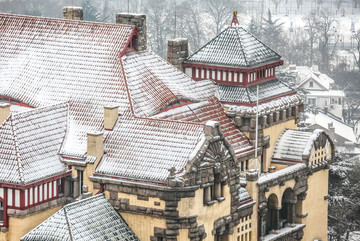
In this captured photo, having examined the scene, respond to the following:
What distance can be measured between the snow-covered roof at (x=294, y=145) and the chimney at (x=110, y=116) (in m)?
14.3

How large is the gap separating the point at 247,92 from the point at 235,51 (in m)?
3.31

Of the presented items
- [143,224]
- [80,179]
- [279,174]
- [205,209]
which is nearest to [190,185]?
[205,209]

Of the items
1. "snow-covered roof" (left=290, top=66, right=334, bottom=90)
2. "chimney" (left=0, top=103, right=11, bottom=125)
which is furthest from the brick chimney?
"snow-covered roof" (left=290, top=66, right=334, bottom=90)

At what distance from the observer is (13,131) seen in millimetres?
80188

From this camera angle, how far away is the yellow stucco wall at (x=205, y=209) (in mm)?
78188

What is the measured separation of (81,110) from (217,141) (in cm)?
1015

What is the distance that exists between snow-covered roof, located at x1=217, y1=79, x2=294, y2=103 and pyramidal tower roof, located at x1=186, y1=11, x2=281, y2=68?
1.54 m

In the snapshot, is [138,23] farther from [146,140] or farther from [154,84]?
[146,140]

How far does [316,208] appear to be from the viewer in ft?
310

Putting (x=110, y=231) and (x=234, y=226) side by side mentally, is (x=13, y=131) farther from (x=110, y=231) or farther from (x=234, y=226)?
(x=234, y=226)

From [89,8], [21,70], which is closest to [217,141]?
[21,70]

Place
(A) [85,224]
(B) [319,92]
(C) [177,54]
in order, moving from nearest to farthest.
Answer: (A) [85,224] < (C) [177,54] < (B) [319,92]

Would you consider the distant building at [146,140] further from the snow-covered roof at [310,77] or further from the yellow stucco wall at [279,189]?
the snow-covered roof at [310,77]

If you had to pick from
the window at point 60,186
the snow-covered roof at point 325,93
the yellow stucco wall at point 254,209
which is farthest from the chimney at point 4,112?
the snow-covered roof at point 325,93
